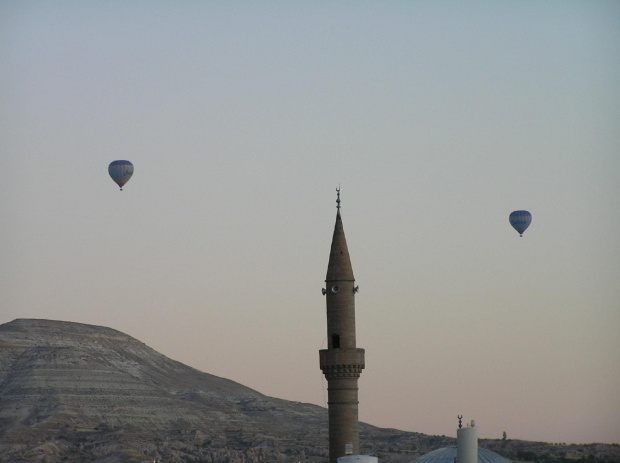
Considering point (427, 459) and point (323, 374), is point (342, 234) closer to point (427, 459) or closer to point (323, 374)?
point (323, 374)

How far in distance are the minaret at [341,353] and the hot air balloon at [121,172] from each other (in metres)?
74.1

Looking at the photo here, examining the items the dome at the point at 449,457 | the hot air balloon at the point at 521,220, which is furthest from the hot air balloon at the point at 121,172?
the dome at the point at 449,457

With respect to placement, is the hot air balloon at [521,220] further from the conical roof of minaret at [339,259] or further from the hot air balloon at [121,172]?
the conical roof of minaret at [339,259]

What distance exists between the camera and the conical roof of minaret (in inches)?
3600

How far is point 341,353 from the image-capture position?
90750 mm

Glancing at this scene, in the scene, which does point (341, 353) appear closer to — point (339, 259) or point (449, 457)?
point (339, 259)

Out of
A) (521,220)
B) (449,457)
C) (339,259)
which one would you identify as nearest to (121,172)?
(521,220)

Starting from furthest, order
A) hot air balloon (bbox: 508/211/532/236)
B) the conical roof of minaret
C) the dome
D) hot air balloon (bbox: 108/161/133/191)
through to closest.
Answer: hot air balloon (bbox: 108/161/133/191), hot air balloon (bbox: 508/211/532/236), the conical roof of minaret, the dome

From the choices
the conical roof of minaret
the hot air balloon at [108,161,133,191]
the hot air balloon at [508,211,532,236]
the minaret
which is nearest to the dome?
the minaret

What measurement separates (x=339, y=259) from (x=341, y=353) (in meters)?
6.59

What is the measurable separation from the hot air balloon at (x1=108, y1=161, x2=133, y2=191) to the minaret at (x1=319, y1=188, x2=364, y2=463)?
2918 inches

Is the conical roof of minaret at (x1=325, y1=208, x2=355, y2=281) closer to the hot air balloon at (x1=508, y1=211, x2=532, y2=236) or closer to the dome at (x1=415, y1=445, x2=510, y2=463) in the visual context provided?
the dome at (x1=415, y1=445, x2=510, y2=463)

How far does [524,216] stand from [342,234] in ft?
199

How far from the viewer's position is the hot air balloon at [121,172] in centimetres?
16250
